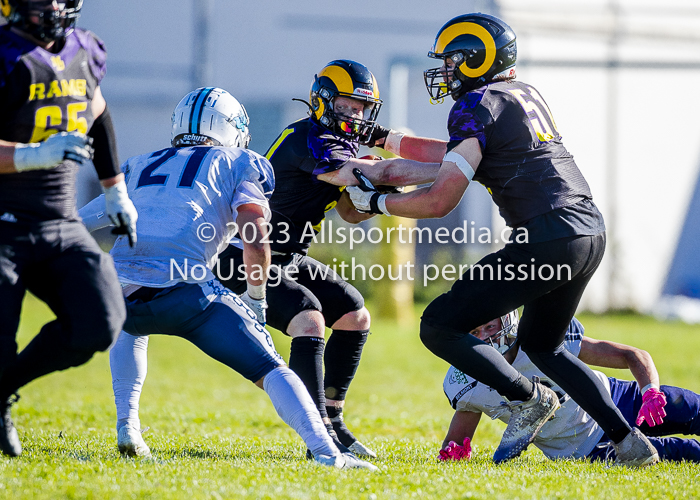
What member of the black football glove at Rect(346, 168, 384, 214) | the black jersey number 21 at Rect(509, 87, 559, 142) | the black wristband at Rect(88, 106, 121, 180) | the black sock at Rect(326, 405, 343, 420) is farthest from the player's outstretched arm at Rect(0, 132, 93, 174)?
the black sock at Rect(326, 405, 343, 420)

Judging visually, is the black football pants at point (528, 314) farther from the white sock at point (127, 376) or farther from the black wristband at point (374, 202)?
the white sock at point (127, 376)

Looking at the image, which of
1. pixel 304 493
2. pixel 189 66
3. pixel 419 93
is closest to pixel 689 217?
pixel 419 93

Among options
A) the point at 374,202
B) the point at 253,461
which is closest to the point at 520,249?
the point at 374,202

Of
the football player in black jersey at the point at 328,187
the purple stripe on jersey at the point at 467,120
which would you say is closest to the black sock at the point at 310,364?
the football player in black jersey at the point at 328,187

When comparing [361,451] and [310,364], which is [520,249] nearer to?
[310,364]

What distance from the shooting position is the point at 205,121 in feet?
13.6

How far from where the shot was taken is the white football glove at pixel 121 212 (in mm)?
3574

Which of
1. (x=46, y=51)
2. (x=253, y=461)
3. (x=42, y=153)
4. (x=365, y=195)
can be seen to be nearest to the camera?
(x=42, y=153)

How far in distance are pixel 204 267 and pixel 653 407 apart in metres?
2.41

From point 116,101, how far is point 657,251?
47.3 ft

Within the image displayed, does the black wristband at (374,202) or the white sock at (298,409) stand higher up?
the black wristband at (374,202)

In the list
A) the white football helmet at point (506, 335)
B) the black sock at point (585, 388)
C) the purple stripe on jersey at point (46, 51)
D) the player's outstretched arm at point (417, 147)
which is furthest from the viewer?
the player's outstretched arm at point (417, 147)

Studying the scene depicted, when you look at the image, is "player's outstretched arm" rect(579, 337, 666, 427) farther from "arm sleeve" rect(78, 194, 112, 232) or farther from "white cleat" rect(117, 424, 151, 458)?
"arm sleeve" rect(78, 194, 112, 232)

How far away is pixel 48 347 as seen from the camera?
3.38m
